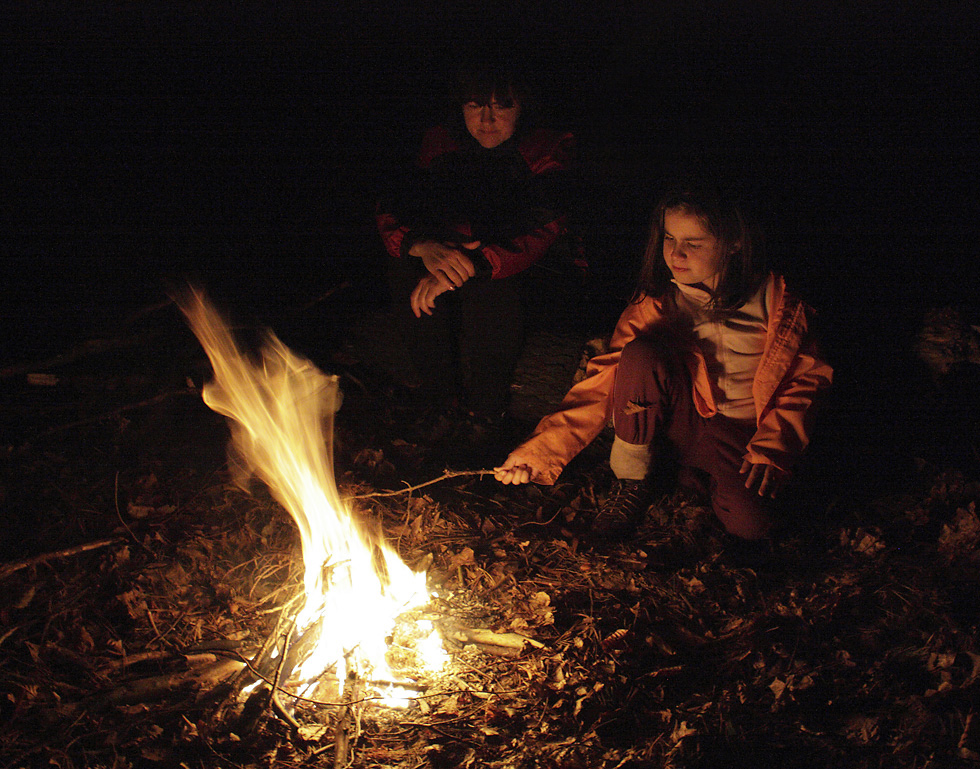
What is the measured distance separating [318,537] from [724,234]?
8.18 ft

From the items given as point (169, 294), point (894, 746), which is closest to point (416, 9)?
point (169, 294)

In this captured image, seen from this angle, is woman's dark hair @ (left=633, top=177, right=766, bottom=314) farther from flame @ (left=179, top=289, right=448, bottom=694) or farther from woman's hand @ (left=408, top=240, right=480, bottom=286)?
flame @ (left=179, top=289, right=448, bottom=694)

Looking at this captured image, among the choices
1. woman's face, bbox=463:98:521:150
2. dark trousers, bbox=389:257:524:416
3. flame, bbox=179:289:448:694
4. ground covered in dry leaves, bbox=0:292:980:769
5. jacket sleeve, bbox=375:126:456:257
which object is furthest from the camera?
dark trousers, bbox=389:257:524:416

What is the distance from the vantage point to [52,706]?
2.64 meters

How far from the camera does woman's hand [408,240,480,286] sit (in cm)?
390

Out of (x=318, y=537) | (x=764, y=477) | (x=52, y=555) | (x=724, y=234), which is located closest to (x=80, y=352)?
(x=52, y=555)

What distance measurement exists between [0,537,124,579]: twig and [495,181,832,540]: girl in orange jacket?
2164 mm

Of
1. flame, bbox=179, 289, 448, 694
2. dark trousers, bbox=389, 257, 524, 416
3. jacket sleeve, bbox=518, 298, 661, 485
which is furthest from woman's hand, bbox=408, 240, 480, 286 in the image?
flame, bbox=179, 289, 448, 694

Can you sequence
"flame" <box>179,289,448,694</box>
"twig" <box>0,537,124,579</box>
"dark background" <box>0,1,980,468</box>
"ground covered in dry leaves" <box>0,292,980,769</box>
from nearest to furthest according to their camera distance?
"ground covered in dry leaves" <box>0,292,980,769</box> → "flame" <box>179,289,448,694</box> → "twig" <box>0,537,124,579</box> → "dark background" <box>0,1,980,468</box>

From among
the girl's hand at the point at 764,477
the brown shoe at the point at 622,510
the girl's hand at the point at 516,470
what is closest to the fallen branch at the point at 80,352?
the girl's hand at the point at 516,470

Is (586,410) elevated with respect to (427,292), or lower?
lower

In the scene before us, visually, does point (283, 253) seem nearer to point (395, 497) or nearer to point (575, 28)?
point (395, 497)

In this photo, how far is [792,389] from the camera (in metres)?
3.17

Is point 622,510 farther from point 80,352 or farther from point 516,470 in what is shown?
point 80,352
